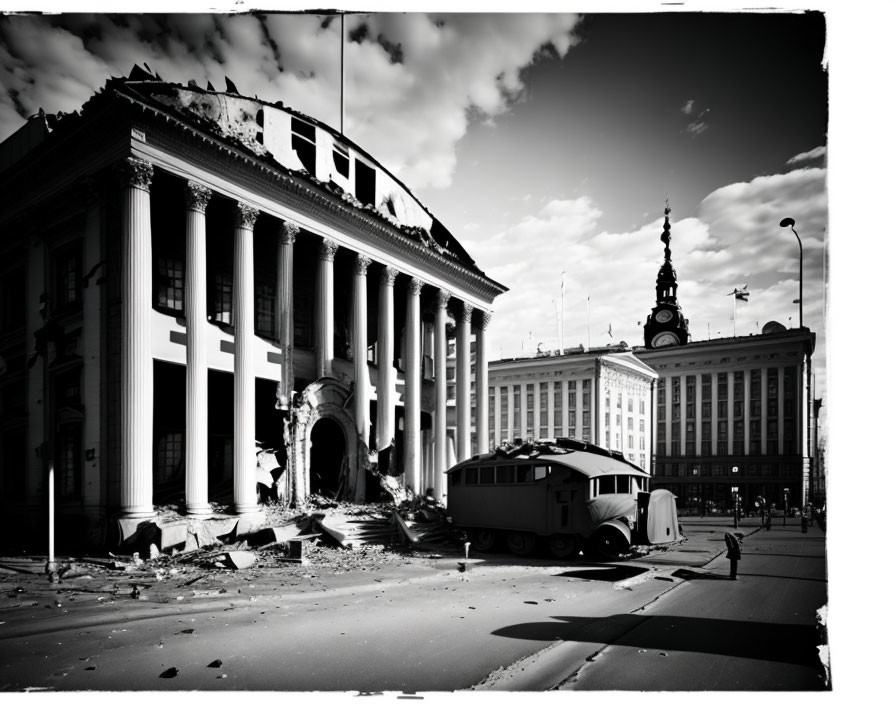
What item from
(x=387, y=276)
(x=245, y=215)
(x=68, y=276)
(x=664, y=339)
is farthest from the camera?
(x=664, y=339)

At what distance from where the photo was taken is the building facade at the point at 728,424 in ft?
115

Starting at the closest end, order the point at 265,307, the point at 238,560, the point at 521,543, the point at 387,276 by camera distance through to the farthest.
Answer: the point at 238,560 < the point at 521,543 < the point at 265,307 < the point at 387,276

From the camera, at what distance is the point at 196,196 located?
1614 cm

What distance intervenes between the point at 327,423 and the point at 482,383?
31.3ft

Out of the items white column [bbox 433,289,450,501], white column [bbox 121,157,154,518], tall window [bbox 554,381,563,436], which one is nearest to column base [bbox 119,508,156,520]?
white column [bbox 121,157,154,518]

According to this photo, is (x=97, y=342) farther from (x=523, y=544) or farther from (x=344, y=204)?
(x=523, y=544)

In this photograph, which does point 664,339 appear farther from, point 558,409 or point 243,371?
point 243,371

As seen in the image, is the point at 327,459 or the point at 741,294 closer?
the point at 741,294

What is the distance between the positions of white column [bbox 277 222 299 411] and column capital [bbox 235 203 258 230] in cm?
132

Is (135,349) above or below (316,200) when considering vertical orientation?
below

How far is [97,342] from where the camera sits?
14.8 metres

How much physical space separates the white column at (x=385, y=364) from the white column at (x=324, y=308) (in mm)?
2866

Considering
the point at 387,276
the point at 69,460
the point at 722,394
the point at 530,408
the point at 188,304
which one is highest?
the point at 387,276

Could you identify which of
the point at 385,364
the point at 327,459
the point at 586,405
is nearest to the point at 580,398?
the point at 586,405
